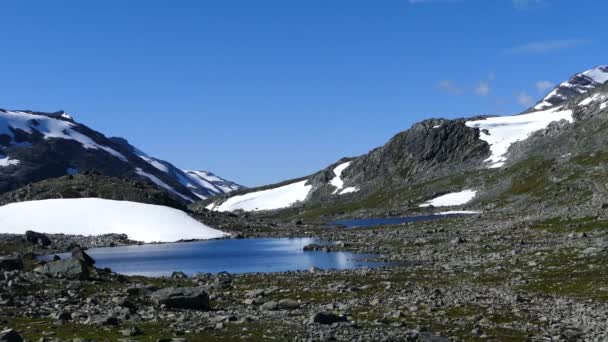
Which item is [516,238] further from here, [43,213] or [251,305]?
[43,213]

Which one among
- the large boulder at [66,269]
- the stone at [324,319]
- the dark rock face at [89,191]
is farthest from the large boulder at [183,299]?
the dark rock face at [89,191]

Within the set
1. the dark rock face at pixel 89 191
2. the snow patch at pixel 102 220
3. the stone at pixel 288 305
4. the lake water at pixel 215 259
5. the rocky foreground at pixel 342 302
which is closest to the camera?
the rocky foreground at pixel 342 302

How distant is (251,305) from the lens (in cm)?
4394

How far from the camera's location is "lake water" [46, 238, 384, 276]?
269 feet

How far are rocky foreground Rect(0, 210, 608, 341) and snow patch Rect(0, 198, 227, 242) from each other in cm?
7510

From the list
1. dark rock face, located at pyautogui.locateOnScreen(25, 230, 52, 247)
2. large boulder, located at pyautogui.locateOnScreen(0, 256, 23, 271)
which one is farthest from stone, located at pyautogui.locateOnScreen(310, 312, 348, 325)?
dark rock face, located at pyautogui.locateOnScreen(25, 230, 52, 247)

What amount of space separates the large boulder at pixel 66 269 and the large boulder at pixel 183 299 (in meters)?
15.1

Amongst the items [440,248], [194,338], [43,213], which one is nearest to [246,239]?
[43,213]

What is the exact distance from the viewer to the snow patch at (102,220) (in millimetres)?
142000

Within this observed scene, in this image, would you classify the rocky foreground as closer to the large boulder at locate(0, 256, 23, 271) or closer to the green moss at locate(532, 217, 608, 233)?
the large boulder at locate(0, 256, 23, 271)

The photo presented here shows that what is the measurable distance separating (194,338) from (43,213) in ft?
432

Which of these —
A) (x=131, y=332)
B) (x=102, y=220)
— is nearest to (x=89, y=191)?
(x=102, y=220)

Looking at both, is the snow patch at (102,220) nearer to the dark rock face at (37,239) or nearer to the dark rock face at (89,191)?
the dark rock face at (89,191)

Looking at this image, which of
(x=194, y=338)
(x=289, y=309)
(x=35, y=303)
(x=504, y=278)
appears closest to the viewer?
(x=194, y=338)
